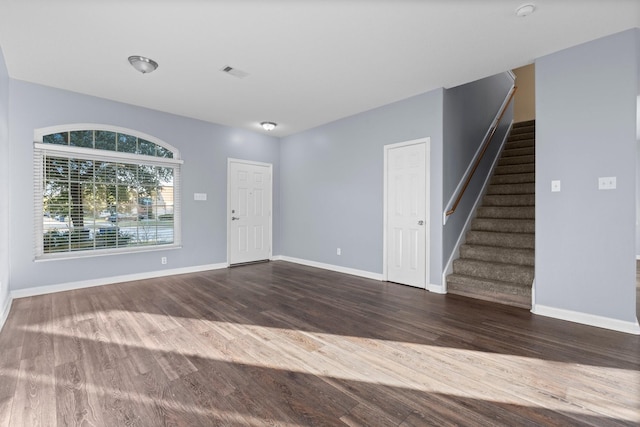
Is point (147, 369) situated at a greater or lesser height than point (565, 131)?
lesser

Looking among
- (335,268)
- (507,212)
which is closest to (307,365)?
(335,268)

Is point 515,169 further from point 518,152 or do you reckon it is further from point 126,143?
point 126,143

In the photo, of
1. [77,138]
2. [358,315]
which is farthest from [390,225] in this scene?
[77,138]

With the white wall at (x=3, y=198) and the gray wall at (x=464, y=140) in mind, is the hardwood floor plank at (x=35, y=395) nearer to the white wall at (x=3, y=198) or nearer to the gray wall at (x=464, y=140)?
the white wall at (x=3, y=198)

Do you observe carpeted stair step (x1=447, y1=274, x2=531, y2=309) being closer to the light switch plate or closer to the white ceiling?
the light switch plate

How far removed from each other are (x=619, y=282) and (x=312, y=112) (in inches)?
170

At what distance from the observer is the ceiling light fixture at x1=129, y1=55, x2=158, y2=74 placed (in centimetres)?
318

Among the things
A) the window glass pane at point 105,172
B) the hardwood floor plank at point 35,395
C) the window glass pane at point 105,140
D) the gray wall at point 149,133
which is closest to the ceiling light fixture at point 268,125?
the gray wall at point 149,133

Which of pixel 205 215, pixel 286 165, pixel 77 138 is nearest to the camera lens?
pixel 77 138

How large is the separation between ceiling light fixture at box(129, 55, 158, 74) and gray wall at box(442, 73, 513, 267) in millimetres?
3659

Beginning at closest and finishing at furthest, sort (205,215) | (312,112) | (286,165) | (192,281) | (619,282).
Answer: (619,282), (192,281), (312,112), (205,215), (286,165)

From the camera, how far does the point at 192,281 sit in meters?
4.58

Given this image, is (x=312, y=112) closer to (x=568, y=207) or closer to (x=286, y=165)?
(x=286, y=165)

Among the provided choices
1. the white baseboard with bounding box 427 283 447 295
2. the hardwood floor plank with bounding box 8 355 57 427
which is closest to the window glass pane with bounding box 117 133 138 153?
the hardwood floor plank with bounding box 8 355 57 427
